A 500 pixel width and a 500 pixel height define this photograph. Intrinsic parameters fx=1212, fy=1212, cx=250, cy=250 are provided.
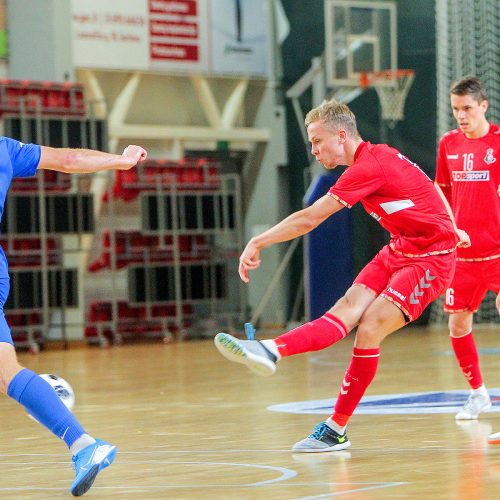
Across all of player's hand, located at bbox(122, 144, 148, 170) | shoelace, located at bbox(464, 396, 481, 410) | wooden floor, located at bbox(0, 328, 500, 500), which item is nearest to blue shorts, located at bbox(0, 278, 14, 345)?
wooden floor, located at bbox(0, 328, 500, 500)

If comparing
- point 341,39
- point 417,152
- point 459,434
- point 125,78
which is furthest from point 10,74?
point 459,434

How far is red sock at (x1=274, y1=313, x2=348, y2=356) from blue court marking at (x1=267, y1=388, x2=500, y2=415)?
187 centimetres

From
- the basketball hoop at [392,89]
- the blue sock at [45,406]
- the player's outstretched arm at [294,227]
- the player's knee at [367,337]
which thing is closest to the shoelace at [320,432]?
the player's knee at [367,337]

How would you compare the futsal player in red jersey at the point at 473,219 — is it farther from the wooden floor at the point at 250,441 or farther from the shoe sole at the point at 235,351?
the shoe sole at the point at 235,351

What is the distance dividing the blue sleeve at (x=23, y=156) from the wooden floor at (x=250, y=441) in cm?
127

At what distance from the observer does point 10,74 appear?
760 inches

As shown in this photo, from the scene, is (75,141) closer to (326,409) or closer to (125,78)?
(125,78)

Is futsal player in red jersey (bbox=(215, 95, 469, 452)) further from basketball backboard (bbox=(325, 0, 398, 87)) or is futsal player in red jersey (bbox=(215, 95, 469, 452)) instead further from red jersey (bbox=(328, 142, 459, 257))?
basketball backboard (bbox=(325, 0, 398, 87))

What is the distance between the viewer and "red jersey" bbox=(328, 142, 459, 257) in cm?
575

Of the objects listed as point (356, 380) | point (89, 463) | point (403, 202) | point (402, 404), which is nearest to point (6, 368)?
point (89, 463)

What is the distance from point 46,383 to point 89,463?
14.6 inches

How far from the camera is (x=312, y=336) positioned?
5543 mm

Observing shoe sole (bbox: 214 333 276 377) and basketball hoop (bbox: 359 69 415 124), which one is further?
basketball hoop (bbox: 359 69 415 124)

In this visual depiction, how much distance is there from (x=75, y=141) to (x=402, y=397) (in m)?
9.61
